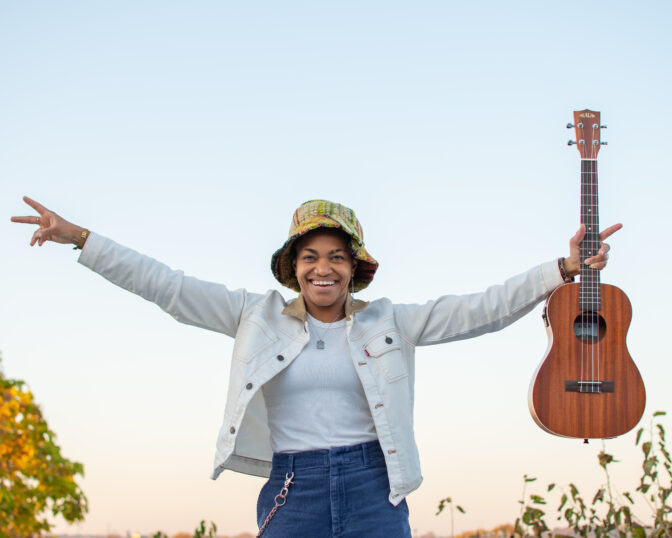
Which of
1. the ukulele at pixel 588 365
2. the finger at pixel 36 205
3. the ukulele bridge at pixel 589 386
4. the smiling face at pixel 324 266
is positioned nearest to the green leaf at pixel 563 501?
the ukulele at pixel 588 365

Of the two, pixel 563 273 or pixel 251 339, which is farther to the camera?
pixel 563 273

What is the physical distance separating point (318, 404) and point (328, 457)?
21 cm

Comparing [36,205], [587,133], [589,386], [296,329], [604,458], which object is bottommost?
[604,458]

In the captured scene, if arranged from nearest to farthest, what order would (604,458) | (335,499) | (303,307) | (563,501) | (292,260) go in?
(335,499) < (303,307) < (292,260) < (604,458) < (563,501)

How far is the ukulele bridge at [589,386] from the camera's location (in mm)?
3416

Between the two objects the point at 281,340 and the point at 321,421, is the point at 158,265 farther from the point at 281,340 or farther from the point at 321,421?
the point at 321,421

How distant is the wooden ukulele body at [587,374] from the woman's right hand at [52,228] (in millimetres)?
2078

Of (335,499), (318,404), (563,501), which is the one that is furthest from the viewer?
(563,501)

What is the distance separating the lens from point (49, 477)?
137 inches

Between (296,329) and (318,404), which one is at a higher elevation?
(296,329)

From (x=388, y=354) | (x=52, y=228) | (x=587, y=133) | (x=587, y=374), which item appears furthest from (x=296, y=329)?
(x=587, y=133)

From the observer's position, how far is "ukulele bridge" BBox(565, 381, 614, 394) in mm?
3416

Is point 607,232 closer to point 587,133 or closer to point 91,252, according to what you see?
point 587,133

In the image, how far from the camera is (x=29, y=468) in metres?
3.47
